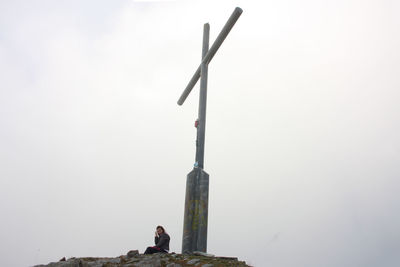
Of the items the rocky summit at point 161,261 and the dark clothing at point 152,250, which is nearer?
the rocky summit at point 161,261

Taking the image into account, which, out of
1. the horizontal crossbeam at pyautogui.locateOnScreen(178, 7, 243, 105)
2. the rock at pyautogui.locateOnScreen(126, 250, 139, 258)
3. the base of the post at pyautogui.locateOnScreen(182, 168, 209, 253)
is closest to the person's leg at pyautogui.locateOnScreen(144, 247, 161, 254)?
the rock at pyautogui.locateOnScreen(126, 250, 139, 258)

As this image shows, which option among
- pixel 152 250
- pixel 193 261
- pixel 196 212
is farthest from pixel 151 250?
pixel 193 261

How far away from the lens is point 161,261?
26.2 feet

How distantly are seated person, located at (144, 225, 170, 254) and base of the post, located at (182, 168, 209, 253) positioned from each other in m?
0.83

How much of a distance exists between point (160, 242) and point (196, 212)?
4.66 ft

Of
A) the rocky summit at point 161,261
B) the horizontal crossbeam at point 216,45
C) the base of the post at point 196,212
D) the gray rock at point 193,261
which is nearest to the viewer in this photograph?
the rocky summit at point 161,261

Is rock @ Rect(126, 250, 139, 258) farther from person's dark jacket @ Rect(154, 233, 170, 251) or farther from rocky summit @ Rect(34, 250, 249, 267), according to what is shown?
person's dark jacket @ Rect(154, 233, 170, 251)

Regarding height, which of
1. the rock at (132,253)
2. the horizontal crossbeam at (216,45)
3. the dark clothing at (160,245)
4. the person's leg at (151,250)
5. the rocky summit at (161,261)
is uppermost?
the horizontal crossbeam at (216,45)

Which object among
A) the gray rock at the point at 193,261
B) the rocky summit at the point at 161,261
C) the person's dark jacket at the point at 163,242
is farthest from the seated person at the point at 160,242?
the gray rock at the point at 193,261

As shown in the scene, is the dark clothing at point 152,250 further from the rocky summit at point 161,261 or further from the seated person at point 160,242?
the rocky summit at point 161,261

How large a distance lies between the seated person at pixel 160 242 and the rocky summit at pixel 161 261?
1.03 meters

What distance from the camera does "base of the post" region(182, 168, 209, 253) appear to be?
938 cm

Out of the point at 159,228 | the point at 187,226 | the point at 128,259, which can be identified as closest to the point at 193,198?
the point at 187,226

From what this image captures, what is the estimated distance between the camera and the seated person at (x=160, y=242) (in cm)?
985
